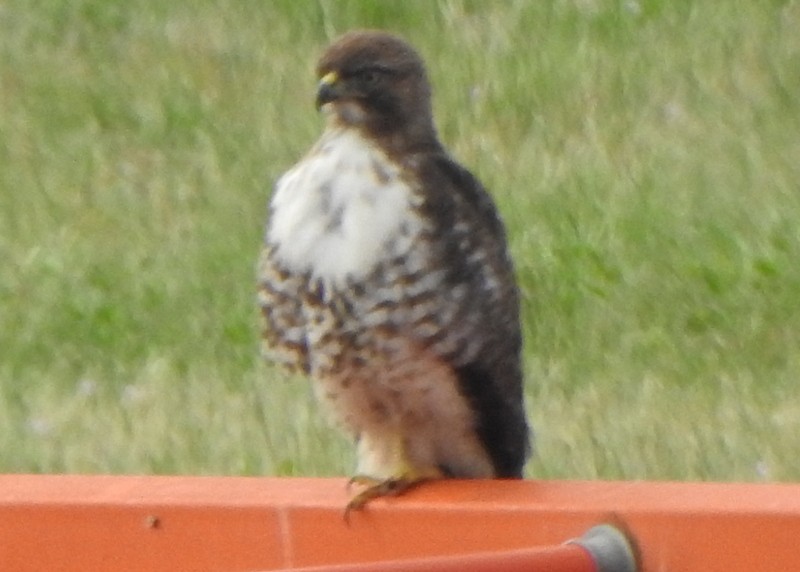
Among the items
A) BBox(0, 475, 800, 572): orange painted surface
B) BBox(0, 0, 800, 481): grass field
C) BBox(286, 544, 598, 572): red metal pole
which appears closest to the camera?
BBox(286, 544, 598, 572): red metal pole

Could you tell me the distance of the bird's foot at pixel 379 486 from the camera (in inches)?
147

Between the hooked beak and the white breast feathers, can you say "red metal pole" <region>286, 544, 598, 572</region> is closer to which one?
the white breast feathers

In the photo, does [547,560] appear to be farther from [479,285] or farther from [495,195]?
[495,195]

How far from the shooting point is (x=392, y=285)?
4.01m

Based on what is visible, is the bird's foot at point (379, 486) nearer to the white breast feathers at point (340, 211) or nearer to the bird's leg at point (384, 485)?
the bird's leg at point (384, 485)

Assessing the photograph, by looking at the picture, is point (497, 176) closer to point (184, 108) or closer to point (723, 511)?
point (184, 108)

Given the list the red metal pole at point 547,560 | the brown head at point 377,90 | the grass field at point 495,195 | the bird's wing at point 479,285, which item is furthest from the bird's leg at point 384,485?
the grass field at point 495,195

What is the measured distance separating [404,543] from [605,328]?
240 centimetres

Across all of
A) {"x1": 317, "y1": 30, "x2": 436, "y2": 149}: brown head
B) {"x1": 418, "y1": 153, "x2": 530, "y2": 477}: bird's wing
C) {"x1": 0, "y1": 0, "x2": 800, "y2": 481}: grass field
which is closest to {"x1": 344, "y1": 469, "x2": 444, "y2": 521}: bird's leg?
{"x1": 418, "y1": 153, "x2": 530, "y2": 477}: bird's wing

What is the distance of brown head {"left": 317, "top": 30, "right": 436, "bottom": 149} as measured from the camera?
4246 mm

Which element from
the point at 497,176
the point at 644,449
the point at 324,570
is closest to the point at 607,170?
the point at 497,176

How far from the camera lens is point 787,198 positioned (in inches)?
267

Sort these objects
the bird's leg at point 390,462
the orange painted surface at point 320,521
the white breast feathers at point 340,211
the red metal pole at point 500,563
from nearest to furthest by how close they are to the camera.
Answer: the red metal pole at point 500,563
the orange painted surface at point 320,521
the white breast feathers at point 340,211
the bird's leg at point 390,462

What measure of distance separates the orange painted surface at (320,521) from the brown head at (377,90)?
0.72 meters
